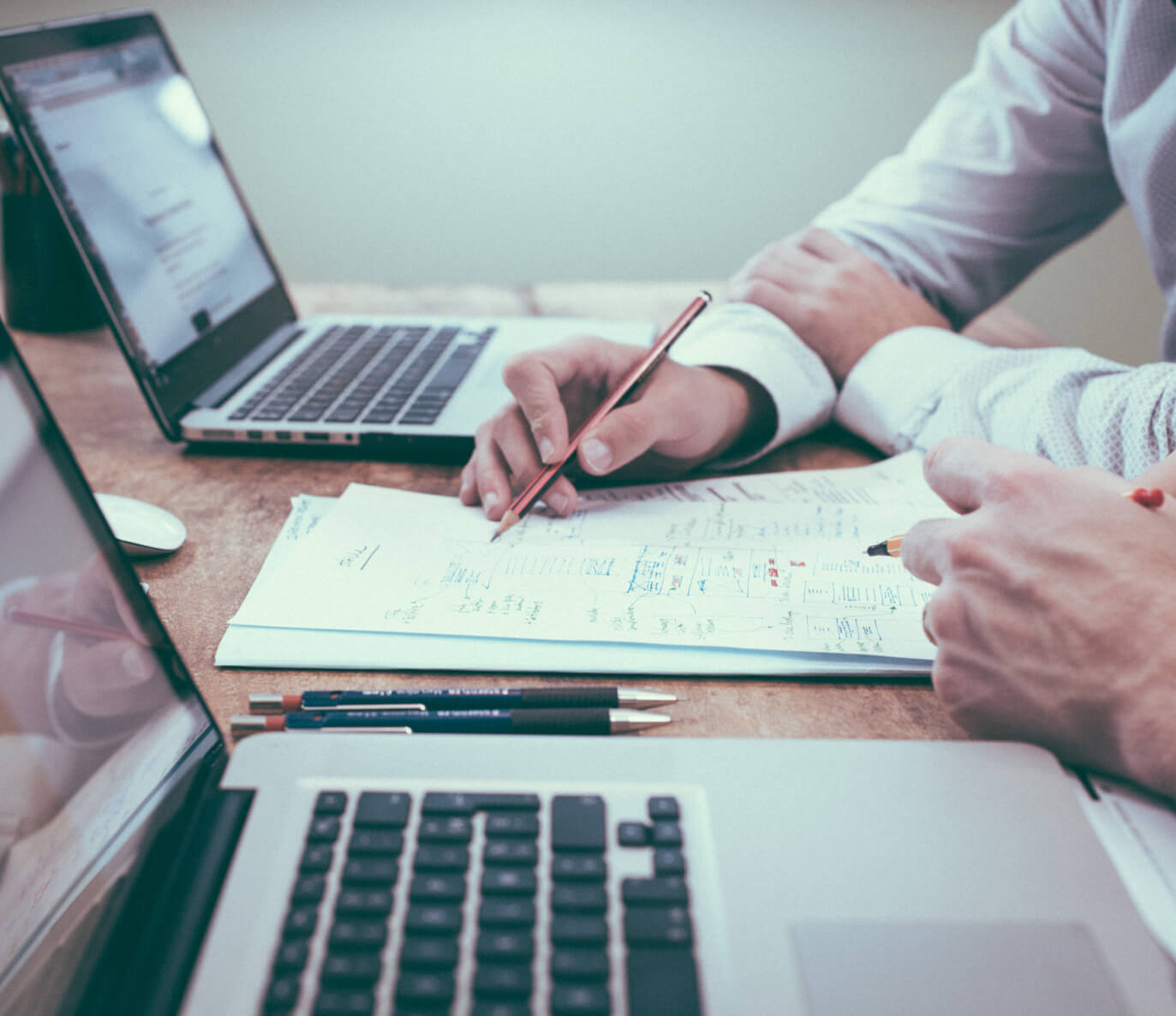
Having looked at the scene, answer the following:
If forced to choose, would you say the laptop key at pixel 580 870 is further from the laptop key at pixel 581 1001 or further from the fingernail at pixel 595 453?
the fingernail at pixel 595 453

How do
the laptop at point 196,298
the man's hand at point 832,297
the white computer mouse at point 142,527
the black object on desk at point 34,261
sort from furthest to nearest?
the black object on desk at point 34,261 < the man's hand at point 832,297 < the laptop at point 196,298 < the white computer mouse at point 142,527

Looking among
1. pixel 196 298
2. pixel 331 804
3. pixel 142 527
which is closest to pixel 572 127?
pixel 196 298

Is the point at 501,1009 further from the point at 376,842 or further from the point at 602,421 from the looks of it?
the point at 602,421

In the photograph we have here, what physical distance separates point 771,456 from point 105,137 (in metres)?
0.60

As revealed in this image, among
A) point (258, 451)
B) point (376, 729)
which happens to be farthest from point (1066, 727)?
point (258, 451)

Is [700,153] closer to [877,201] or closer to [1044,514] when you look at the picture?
[877,201]

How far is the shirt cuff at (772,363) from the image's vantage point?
2.16ft

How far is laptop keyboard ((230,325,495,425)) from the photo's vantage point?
0.68 meters

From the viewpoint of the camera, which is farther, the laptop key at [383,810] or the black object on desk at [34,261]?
the black object on desk at [34,261]

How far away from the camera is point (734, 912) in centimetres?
28

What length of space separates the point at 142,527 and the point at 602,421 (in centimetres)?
30

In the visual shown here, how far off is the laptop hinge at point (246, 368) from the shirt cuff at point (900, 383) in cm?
52

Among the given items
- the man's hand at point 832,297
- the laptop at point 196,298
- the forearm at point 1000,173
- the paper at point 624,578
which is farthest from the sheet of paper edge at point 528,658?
the forearm at point 1000,173

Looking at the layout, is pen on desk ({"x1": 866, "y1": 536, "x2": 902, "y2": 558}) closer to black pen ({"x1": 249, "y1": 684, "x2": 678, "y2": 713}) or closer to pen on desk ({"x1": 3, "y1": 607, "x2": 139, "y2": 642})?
black pen ({"x1": 249, "y1": 684, "x2": 678, "y2": 713})
